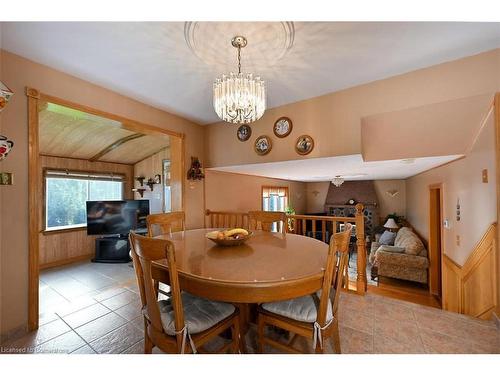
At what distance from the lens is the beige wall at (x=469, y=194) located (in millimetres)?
1855

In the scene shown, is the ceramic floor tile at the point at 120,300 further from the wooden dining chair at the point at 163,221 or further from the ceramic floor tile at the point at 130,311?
the wooden dining chair at the point at 163,221

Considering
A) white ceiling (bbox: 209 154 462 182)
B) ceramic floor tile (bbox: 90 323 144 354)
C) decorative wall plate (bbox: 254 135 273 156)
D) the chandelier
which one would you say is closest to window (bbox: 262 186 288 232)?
white ceiling (bbox: 209 154 462 182)

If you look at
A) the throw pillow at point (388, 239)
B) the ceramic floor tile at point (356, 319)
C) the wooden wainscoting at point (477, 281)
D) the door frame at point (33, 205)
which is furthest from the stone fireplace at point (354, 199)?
the door frame at point (33, 205)

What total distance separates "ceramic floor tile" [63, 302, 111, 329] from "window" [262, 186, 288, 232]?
3553mm

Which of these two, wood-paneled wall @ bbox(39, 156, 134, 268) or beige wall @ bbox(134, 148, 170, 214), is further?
beige wall @ bbox(134, 148, 170, 214)

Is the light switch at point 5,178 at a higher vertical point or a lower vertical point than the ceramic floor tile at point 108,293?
higher

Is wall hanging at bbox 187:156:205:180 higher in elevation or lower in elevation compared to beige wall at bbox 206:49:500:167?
lower

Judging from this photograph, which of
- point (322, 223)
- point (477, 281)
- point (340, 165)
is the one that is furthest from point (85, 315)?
point (477, 281)

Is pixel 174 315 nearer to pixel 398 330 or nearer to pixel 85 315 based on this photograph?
pixel 85 315

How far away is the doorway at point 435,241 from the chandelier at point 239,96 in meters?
4.02

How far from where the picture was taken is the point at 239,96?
139 cm

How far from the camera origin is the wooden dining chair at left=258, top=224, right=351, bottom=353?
1059 mm

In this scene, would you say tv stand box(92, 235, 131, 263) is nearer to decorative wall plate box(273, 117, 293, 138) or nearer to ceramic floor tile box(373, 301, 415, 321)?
decorative wall plate box(273, 117, 293, 138)

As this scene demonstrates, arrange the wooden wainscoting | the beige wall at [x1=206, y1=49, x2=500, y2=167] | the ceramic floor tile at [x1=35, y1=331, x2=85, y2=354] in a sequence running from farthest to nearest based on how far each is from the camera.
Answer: the wooden wainscoting < the beige wall at [x1=206, y1=49, x2=500, y2=167] < the ceramic floor tile at [x1=35, y1=331, x2=85, y2=354]
